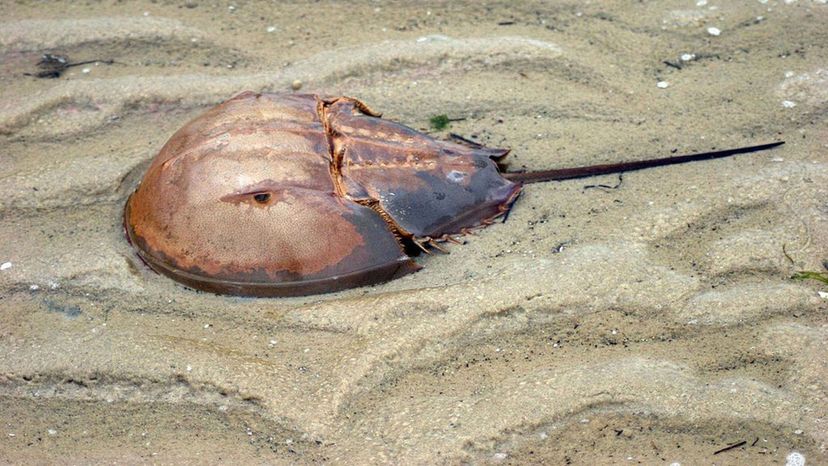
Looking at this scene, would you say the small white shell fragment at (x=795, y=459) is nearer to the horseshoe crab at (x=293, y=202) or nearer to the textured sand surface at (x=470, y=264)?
the textured sand surface at (x=470, y=264)

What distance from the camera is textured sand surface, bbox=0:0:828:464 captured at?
7.57ft

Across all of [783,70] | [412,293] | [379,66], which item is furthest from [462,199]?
[783,70]

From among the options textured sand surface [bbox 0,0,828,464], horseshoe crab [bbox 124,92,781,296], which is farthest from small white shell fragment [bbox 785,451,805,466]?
horseshoe crab [bbox 124,92,781,296]

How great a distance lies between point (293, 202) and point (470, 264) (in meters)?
0.63

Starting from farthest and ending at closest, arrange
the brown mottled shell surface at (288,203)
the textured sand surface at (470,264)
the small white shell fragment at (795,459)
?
1. the brown mottled shell surface at (288,203)
2. the textured sand surface at (470,264)
3. the small white shell fragment at (795,459)

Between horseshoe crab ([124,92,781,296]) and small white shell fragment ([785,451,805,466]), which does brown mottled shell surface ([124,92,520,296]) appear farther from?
small white shell fragment ([785,451,805,466])

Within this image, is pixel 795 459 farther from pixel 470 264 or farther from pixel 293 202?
pixel 293 202

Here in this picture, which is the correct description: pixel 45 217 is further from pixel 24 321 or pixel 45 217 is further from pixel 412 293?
pixel 412 293

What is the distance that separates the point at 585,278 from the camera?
267 cm

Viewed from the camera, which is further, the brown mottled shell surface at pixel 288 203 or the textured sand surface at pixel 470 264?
the brown mottled shell surface at pixel 288 203

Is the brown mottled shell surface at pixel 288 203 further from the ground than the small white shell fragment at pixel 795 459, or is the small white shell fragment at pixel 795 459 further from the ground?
the brown mottled shell surface at pixel 288 203

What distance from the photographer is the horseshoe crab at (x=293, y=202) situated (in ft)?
8.54

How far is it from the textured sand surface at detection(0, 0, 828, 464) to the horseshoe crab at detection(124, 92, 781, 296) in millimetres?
97

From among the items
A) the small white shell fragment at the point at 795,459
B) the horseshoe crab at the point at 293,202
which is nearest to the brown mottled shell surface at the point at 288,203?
the horseshoe crab at the point at 293,202
